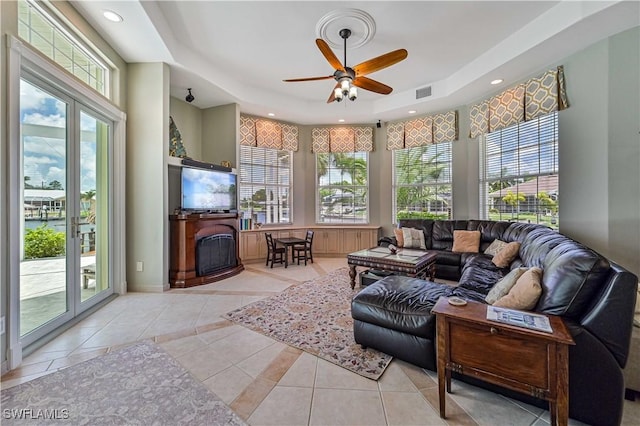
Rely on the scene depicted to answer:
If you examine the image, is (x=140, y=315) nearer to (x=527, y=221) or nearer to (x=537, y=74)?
(x=527, y=221)

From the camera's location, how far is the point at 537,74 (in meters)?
3.98

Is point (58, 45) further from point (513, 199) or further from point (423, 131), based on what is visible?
point (513, 199)

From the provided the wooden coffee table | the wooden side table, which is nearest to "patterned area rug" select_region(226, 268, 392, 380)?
the wooden coffee table

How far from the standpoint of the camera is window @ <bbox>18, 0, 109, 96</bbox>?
7.66 ft

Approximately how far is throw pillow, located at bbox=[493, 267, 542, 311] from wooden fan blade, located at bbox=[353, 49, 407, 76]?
2382 mm

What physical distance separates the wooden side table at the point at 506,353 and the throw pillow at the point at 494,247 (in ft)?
9.47

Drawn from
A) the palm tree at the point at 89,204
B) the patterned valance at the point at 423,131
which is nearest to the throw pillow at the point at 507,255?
the patterned valance at the point at 423,131

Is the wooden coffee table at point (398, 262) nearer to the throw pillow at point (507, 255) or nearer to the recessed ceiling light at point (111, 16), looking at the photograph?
the throw pillow at point (507, 255)

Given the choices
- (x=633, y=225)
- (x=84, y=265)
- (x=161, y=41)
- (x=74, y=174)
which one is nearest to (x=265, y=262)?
(x=84, y=265)

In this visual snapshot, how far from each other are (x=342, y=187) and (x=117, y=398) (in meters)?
5.49

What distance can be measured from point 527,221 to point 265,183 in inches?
197

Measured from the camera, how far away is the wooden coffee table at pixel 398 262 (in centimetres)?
337

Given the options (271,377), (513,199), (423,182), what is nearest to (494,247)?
(513,199)

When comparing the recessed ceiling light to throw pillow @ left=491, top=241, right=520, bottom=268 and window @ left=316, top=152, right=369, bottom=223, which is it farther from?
throw pillow @ left=491, top=241, right=520, bottom=268
